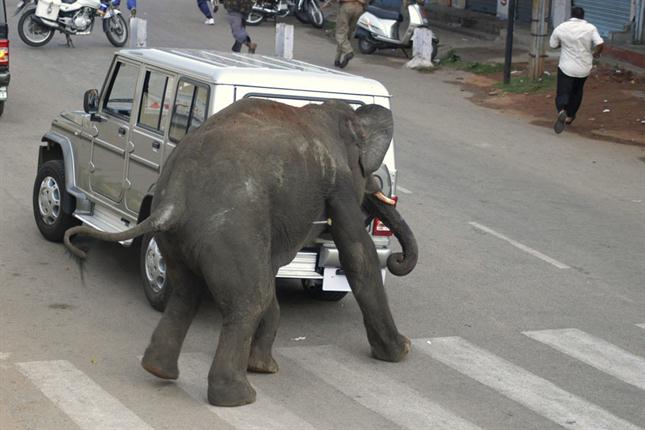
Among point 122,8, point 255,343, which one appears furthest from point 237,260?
point 122,8

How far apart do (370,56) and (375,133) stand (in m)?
18.5

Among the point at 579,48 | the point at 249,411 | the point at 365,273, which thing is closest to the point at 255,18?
the point at 579,48

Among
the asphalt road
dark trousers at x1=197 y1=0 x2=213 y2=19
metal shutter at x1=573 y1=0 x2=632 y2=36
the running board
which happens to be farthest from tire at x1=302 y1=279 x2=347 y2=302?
dark trousers at x1=197 y1=0 x2=213 y2=19

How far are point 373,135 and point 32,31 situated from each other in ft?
54.4

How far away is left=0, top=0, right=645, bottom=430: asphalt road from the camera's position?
25.4 feet

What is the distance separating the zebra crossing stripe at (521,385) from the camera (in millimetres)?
7895

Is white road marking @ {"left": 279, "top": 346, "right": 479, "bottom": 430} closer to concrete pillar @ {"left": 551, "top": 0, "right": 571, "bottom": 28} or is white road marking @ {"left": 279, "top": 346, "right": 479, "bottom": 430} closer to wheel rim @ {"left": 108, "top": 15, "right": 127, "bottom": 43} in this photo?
wheel rim @ {"left": 108, "top": 15, "right": 127, "bottom": 43}

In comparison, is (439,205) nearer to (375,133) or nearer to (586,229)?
(586,229)

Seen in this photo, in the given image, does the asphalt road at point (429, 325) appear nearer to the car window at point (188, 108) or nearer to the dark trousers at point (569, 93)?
the car window at point (188, 108)

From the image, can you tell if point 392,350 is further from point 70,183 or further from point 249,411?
point 70,183

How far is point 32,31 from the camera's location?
24.0 metres

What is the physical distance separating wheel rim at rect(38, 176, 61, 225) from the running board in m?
0.47

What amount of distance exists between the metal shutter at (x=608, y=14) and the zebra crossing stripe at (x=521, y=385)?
17.8 metres

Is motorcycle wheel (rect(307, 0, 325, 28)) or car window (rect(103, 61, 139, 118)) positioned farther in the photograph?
motorcycle wheel (rect(307, 0, 325, 28))
